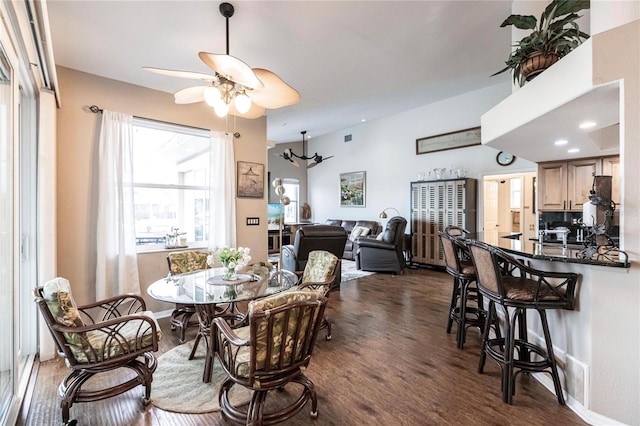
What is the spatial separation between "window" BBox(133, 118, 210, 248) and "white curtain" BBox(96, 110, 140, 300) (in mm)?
280

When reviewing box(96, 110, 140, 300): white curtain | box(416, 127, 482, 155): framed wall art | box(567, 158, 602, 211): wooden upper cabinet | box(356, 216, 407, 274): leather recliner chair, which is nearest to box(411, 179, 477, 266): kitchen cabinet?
box(356, 216, 407, 274): leather recliner chair

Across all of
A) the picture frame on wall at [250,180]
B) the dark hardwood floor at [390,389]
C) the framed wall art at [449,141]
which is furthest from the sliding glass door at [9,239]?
the framed wall art at [449,141]

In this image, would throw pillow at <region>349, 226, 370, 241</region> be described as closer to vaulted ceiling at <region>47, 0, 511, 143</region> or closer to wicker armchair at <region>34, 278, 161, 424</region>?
vaulted ceiling at <region>47, 0, 511, 143</region>

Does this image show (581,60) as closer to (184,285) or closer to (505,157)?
(184,285)

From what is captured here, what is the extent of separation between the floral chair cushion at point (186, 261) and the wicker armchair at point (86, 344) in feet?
3.62

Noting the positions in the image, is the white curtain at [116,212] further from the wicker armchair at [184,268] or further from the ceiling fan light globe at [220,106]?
the ceiling fan light globe at [220,106]

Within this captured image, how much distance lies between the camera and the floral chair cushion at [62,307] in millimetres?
1850

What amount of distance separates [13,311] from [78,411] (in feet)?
2.63

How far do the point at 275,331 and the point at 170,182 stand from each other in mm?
3315

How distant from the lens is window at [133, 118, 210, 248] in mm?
3949

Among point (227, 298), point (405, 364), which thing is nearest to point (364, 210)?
point (405, 364)

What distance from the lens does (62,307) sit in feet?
6.15

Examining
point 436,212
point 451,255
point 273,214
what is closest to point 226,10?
point 451,255

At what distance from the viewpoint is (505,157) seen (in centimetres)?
575
